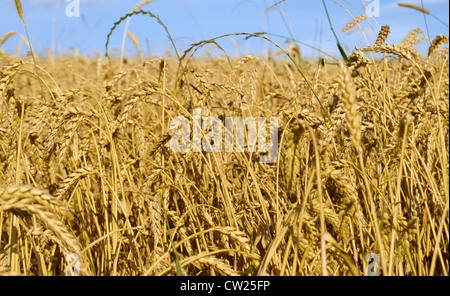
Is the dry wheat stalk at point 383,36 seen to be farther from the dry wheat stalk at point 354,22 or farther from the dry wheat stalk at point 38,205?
the dry wheat stalk at point 38,205

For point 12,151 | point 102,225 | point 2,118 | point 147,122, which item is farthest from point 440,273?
point 147,122

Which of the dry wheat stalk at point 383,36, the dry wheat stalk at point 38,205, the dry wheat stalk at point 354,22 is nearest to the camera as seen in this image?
the dry wheat stalk at point 38,205

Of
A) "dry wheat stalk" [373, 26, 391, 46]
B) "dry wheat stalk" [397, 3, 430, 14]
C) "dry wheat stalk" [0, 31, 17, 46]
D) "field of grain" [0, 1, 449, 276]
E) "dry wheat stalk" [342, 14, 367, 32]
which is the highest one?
"dry wheat stalk" [0, 31, 17, 46]

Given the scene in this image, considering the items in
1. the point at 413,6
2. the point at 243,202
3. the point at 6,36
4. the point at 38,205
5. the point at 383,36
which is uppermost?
the point at 6,36

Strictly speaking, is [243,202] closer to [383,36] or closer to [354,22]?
[383,36]

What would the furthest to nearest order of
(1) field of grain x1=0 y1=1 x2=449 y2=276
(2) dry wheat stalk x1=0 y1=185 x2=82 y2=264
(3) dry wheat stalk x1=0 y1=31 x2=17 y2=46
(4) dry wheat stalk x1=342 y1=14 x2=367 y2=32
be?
(3) dry wheat stalk x1=0 y1=31 x2=17 y2=46 → (4) dry wheat stalk x1=342 y1=14 x2=367 y2=32 → (1) field of grain x1=0 y1=1 x2=449 y2=276 → (2) dry wheat stalk x1=0 y1=185 x2=82 y2=264

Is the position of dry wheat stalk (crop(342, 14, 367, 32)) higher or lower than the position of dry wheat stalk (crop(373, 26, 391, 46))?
higher

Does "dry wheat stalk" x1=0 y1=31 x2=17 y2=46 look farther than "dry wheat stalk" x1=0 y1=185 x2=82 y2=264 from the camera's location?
Yes

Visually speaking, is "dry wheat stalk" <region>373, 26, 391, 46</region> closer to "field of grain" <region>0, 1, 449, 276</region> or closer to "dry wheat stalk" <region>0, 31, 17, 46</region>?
"field of grain" <region>0, 1, 449, 276</region>

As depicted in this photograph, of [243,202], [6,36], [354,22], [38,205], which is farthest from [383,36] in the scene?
[6,36]

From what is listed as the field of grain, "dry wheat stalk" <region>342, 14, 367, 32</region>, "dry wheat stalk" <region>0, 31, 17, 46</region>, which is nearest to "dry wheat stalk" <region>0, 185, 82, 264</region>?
the field of grain

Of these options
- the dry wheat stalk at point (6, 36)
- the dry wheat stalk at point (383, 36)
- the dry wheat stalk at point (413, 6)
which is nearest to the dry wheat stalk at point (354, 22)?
the dry wheat stalk at point (413, 6)

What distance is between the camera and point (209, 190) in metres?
1.64
